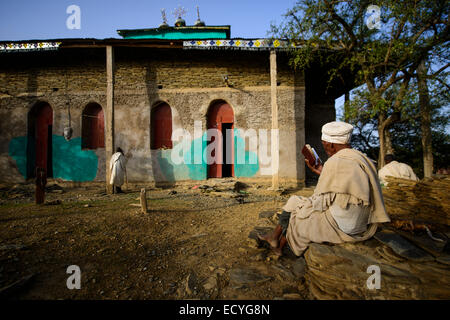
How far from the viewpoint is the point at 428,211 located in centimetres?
309

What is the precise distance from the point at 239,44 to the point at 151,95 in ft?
13.6

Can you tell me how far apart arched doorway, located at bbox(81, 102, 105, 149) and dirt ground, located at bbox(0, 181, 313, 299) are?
4811mm

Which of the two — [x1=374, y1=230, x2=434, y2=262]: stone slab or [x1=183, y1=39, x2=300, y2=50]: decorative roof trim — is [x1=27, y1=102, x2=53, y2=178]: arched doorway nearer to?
[x1=183, y1=39, x2=300, y2=50]: decorative roof trim

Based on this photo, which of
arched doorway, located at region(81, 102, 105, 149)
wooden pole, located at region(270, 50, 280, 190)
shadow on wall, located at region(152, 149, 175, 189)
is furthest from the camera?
arched doorway, located at region(81, 102, 105, 149)

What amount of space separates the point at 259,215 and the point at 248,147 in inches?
178

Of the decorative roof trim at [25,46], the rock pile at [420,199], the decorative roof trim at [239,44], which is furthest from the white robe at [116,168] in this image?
the rock pile at [420,199]

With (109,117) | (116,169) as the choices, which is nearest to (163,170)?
(116,169)

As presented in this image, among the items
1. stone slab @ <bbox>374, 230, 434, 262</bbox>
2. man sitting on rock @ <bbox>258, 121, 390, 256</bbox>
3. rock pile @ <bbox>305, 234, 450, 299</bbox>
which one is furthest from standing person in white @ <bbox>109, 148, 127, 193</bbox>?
stone slab @ <bbox>374, 230, 434, 262</bbox>

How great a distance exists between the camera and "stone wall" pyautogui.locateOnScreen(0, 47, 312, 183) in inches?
324

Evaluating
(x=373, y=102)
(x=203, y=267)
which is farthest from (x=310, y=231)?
(x=373, y=102)

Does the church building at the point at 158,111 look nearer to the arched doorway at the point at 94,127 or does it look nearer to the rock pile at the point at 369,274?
the arched doorway at the point at 94,127

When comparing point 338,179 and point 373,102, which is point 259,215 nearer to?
point 338,179

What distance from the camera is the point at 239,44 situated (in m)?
7.48

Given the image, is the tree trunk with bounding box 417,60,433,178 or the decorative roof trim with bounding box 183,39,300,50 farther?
the decorative roof trim with bounding box 183,39,300,50
